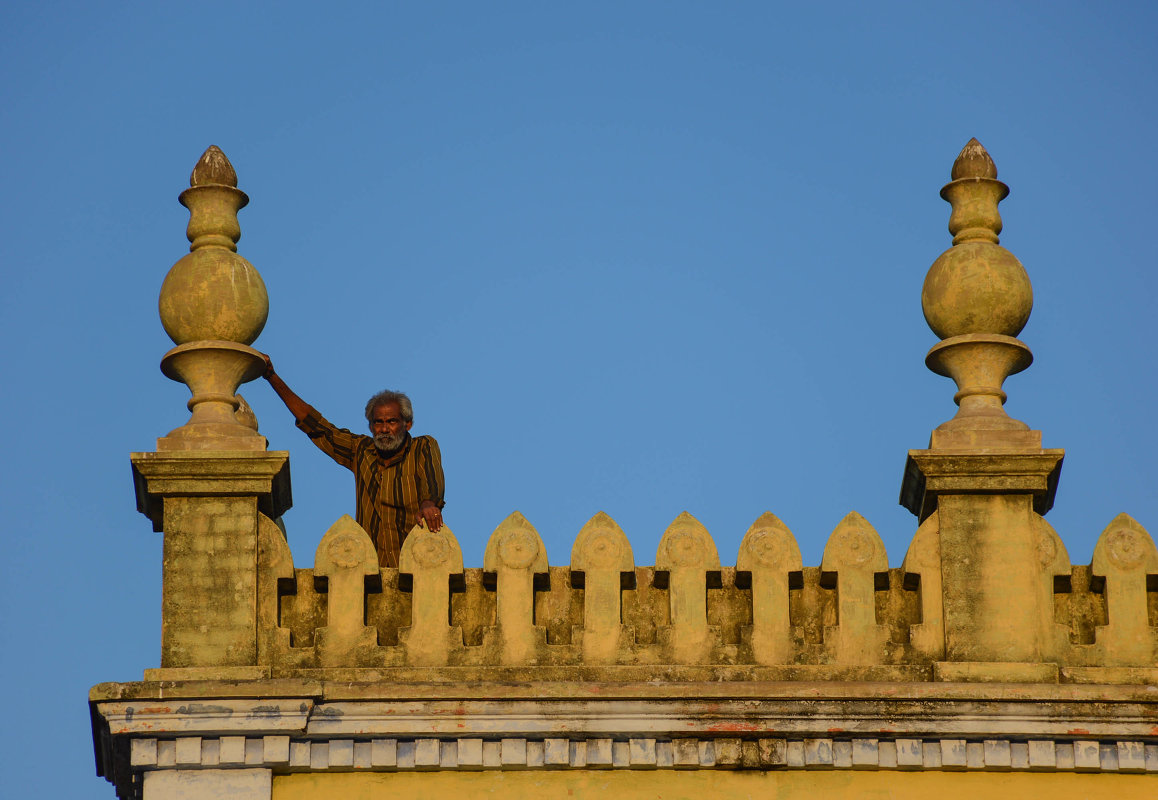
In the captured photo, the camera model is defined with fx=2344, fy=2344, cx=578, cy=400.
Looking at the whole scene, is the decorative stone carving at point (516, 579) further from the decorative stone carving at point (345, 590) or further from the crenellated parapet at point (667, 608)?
the decorative stone carving at point (345, 590)

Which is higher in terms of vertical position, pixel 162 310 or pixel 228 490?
pixel 162 310

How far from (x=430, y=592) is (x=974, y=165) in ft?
14.6

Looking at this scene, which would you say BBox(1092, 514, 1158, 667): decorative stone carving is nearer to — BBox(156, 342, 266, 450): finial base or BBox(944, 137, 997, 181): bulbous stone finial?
BBox(944, 137, 997, 181): bulbous stone finial

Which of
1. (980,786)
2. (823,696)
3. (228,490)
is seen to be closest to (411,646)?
(228,490)

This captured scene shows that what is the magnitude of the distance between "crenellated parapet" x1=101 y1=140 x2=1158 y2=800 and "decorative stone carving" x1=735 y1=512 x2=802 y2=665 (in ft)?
0.05

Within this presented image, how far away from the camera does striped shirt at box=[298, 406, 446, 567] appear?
49.3 ft

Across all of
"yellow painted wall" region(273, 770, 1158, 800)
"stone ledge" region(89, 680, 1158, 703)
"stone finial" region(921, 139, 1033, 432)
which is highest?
"stone finial" region(921, 139, 1033, 432)

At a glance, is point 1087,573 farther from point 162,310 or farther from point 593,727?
point 162,310

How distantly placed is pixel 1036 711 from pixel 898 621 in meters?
1.03

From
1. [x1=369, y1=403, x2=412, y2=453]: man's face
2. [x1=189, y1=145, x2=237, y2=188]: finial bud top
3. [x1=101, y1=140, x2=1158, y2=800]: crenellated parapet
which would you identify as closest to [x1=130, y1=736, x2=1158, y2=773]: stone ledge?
[x1=101, y1=140, x2=1158, y2=800]: crenellated parapet

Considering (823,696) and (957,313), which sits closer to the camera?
(823,696)

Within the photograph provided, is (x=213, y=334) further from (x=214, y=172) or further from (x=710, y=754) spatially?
(x=710, y=754)

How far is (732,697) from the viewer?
533 inches

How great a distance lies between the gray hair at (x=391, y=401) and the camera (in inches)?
607
